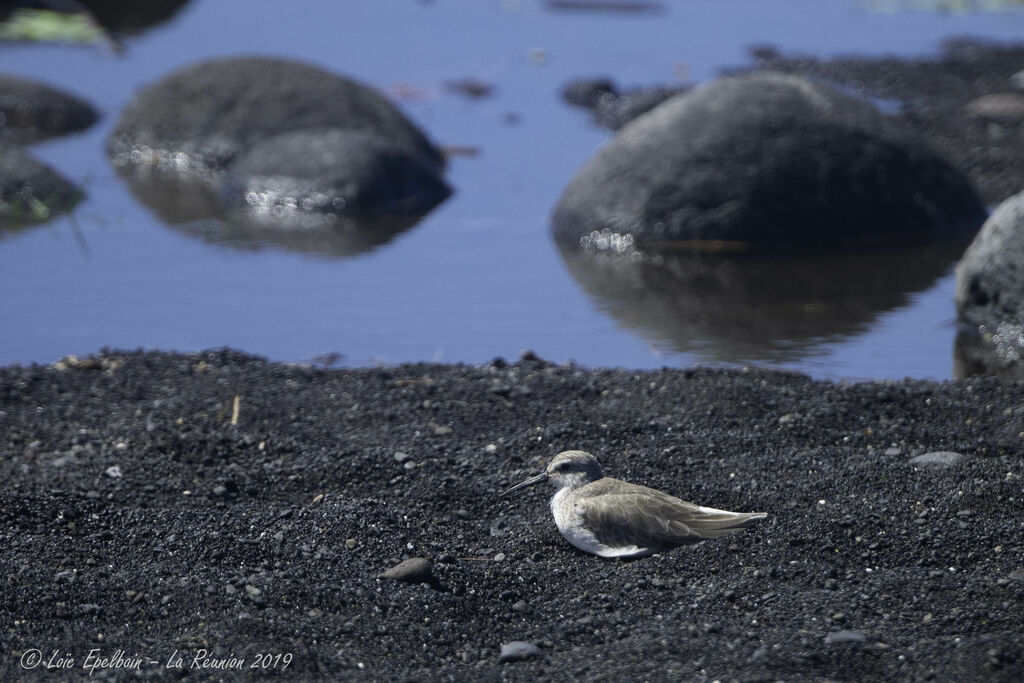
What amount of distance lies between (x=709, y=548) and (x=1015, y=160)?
8.51 metres

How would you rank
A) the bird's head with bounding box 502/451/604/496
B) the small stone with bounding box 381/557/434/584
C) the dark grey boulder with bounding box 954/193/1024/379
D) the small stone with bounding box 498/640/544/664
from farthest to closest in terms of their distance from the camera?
the dark grey boulder with bounding box 954/193/1024/379
the bird's head with bounding box 502/451/604/496
the small stone with bounding box 381/557/434/584
the small stone with bounding box 498/640/544/664

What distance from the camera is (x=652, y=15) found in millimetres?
20078

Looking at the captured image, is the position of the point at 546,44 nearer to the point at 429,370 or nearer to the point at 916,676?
the point at 429,370

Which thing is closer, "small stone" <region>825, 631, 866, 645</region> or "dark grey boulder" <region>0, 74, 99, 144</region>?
"small stone" <region>825, 631, 866, 645</region>

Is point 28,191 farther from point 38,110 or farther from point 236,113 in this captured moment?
point 38,110

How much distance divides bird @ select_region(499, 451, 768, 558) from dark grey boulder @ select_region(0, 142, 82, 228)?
7.55 m

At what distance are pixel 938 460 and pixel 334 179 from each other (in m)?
7.16

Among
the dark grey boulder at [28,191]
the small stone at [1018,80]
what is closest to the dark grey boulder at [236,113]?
the dark grey boulder at [28,191]

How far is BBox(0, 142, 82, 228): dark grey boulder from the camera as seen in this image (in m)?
10.9

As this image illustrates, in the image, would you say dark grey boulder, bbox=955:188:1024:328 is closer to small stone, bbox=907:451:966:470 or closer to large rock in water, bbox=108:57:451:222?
small stone, bbox=907:451:966:470

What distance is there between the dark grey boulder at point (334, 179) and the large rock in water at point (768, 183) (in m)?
1.76

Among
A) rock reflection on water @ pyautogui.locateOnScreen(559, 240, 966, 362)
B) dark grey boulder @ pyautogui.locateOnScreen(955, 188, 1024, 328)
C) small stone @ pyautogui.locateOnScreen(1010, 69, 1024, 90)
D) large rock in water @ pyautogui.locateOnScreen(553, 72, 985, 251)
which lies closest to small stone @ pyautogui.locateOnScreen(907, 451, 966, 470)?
rock reflection on water @ pyautogui.locateOnScreen(559, 240, 966, 362)

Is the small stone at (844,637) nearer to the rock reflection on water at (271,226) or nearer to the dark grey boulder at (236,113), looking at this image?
the rock reflection on water at (271,226)

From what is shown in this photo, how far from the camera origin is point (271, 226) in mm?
10852
